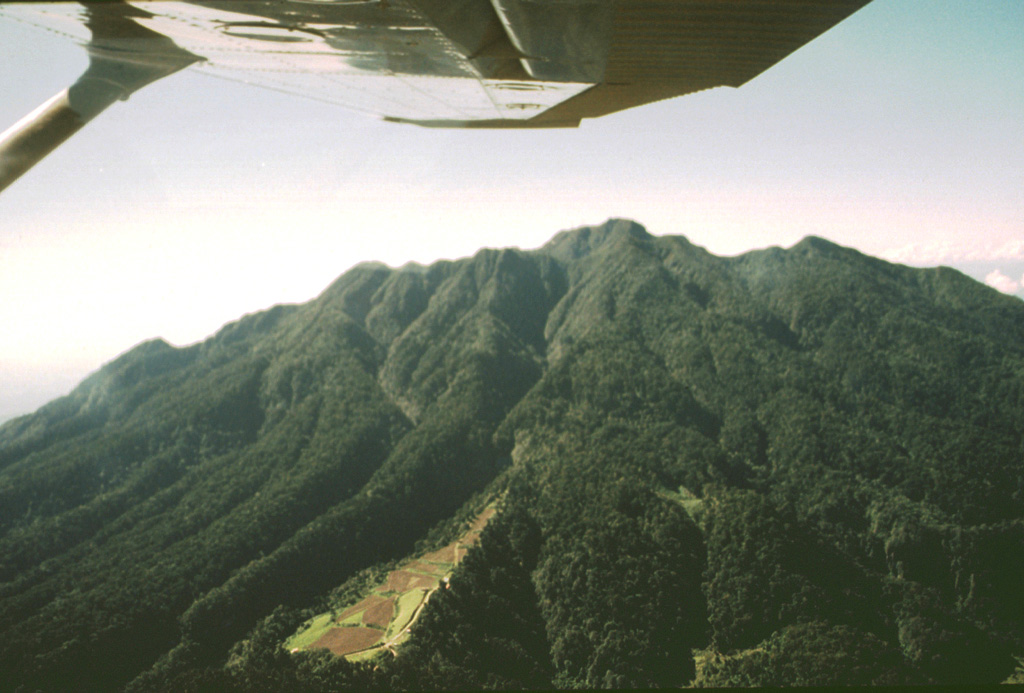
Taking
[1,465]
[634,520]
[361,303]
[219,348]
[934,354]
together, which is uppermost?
[361,303]

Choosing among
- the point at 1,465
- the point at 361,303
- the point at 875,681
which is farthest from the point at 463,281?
the point at 875,681

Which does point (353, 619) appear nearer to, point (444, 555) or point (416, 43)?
point (444, 555)

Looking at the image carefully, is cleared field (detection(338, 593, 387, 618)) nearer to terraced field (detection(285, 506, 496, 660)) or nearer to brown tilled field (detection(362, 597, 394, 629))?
terraced field (detection(285, 506, 496, 660))

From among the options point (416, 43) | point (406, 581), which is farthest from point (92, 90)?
point (406, 581)

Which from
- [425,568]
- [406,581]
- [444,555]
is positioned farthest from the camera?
[444,555]

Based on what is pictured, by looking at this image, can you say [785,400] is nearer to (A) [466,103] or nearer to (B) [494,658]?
(B) [494,658]

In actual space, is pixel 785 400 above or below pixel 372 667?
above

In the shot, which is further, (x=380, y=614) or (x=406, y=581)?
(x=406, y=581)

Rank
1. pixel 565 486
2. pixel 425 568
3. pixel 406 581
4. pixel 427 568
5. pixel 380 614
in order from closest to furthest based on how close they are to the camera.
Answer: pixel 380 614
pixel 406 581
pixel 427 568
pixel 425 568
pixel 565 486
